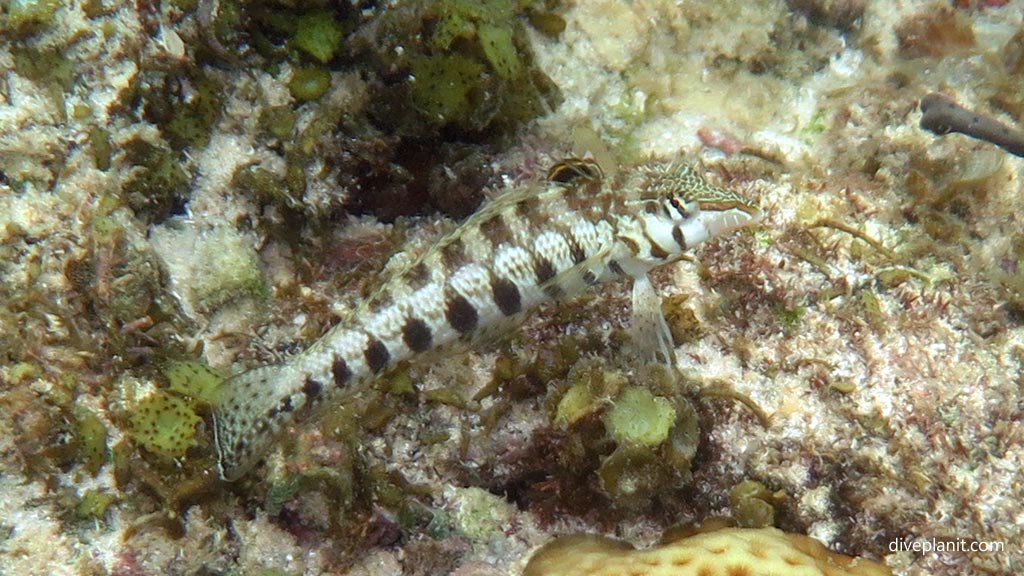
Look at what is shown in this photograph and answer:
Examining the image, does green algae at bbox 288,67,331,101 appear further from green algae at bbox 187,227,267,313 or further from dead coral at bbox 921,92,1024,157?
dead coral at bbox 921,92,1024,157

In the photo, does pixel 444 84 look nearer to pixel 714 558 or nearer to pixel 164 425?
pixel 164 425

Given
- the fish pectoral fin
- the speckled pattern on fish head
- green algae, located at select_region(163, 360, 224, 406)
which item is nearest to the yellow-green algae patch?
the fish pectoral fin

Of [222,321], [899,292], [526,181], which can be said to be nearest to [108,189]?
[222,321]

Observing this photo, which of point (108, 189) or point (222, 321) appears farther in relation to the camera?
point (222, 321)

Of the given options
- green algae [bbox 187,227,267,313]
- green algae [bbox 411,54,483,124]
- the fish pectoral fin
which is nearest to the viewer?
→ the fish pectoral fin

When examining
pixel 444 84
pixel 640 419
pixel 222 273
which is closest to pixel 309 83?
pixel 444 84

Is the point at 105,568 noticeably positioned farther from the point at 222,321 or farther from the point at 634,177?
the point at 634,177
